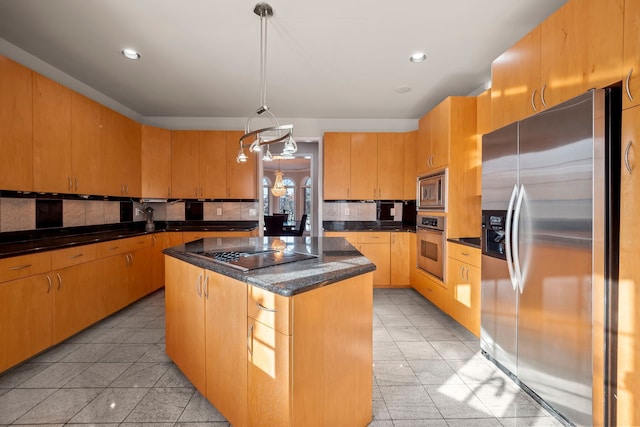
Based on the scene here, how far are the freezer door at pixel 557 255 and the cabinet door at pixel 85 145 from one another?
3986mm

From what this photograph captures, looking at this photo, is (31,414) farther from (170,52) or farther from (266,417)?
(170,52)

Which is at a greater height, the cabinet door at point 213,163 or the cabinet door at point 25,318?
the cabinet door at point 213,163

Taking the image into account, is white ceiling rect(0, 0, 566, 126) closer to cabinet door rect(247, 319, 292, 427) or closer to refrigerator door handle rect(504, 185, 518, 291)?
refrigerator door handle rect(504, 185, 518, 291)

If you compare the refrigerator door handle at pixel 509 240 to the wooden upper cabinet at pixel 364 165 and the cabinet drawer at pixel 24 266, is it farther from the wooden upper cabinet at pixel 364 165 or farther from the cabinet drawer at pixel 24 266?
the cabinet drawer at pixel 24 266

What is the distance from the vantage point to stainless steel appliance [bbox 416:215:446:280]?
3.20 metres

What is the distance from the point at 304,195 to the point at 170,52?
31.9 ft

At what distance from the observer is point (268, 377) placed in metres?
1.21

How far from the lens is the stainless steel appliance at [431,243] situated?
3203 millimetres

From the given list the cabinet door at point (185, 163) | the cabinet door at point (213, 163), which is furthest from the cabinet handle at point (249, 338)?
the cabinet door at point (185, 163)

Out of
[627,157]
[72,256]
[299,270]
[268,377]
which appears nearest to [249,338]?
[268,377]

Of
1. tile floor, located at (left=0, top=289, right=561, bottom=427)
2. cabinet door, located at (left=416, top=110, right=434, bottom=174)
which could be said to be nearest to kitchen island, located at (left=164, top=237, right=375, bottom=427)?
tile floor, located at (left=0, top=289, right=561, bottom=427)

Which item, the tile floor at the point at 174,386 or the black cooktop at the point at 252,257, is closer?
the black cooktop at the point at 252,257

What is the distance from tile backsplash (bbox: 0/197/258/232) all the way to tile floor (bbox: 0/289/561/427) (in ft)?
3.97

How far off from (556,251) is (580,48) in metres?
1.11
